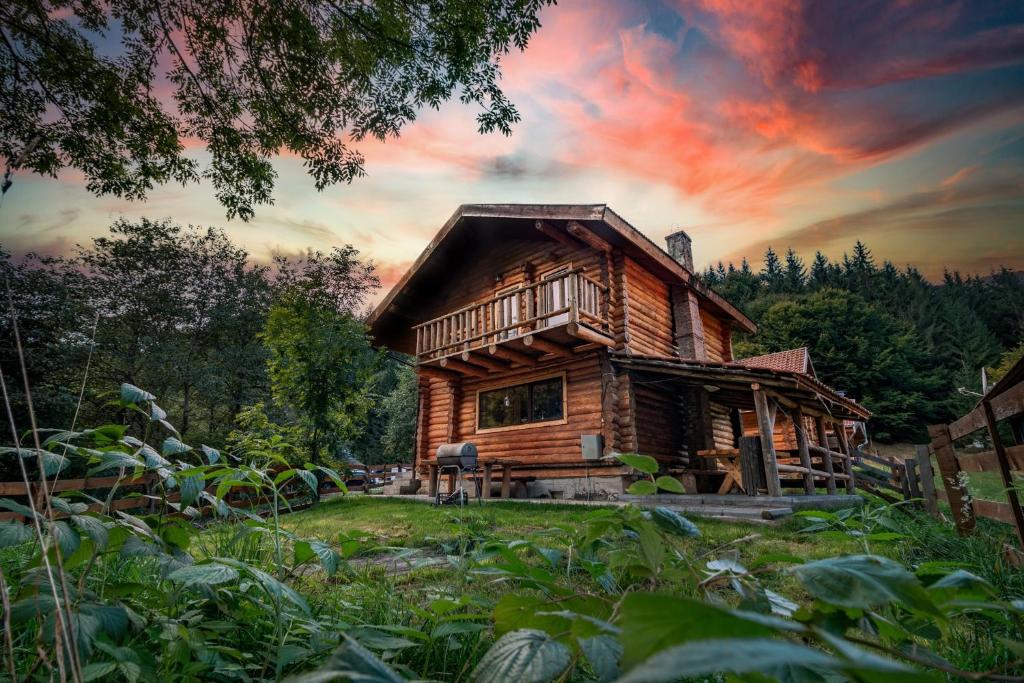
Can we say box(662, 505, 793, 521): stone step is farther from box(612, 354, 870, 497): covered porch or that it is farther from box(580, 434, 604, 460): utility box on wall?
box(580, 434, 604, 460): utility box on wall

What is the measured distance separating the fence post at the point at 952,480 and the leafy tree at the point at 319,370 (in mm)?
Answer: 11986

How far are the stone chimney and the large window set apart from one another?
5931 mm

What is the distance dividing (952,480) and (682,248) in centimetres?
1053

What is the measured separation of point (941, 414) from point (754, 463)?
131 ft

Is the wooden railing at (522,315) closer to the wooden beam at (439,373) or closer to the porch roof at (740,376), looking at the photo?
the wooden beam at (439,373)

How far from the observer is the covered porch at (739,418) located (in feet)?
28.2

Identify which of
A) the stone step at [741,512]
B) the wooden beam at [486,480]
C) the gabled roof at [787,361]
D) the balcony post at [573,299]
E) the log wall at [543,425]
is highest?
the gabled roof at [787,361]

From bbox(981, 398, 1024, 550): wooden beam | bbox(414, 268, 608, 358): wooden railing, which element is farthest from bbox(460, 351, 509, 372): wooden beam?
bbox(981, 398, 1024, 550): wooden beam

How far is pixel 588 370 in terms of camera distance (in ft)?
36.3

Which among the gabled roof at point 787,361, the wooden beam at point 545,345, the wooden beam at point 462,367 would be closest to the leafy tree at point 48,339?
the wooden beam at point 462,367

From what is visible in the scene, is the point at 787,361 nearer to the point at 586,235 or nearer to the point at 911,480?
the point at 911,480

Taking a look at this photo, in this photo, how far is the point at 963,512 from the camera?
15.3ft

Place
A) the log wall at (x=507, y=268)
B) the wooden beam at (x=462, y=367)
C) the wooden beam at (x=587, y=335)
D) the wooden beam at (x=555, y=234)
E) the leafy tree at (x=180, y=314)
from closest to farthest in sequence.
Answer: the wooden beam at (x=587, y=335) → the wooden beam at (x=555, y=234) → the log wall at (x=507, y=268) → the wooden beam at (x=462, y=367) → the leafy tree at (x=180, y=314)

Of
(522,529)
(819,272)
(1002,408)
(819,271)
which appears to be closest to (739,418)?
(522,529)
